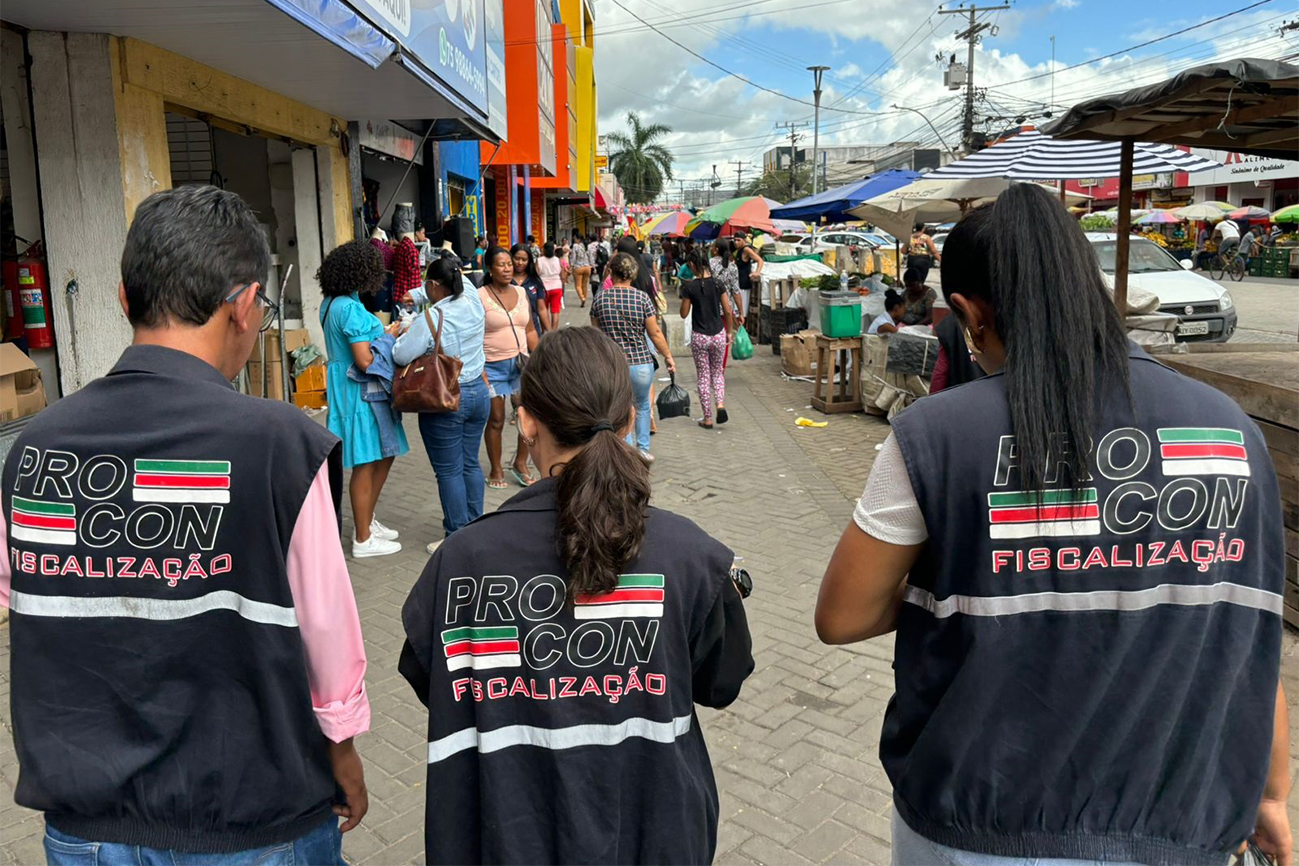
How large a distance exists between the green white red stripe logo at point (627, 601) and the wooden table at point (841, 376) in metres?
8.93

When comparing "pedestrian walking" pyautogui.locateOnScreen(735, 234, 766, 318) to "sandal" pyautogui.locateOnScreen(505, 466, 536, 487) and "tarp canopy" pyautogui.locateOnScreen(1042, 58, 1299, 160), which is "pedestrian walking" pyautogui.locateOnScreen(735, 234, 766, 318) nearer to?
"sandal" pyautogui.locateOnScreen(505, 466, 536, 487)

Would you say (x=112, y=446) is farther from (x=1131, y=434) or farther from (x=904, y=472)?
(x=1131, y=434)

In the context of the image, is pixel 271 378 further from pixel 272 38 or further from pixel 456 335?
pixel 456 335

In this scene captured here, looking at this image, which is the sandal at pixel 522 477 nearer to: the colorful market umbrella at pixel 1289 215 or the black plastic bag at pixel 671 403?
the black plastic bag at pixel 671 403

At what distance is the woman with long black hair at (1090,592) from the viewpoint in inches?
60.3

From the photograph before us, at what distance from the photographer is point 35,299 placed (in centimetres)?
646

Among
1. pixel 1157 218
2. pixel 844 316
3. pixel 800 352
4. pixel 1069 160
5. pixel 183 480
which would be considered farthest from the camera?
pixel 1157 218

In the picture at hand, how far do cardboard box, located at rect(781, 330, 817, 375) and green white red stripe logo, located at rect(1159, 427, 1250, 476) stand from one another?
11.6 meters

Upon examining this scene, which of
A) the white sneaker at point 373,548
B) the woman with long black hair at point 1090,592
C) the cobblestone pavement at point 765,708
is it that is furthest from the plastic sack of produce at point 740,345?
the woman with long black hair at point 1090,592

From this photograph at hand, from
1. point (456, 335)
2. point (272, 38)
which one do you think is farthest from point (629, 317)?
point (272, 38)

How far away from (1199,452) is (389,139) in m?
12.4

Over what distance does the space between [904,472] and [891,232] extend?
48.8 feet

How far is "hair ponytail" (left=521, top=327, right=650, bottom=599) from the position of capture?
5.46ft

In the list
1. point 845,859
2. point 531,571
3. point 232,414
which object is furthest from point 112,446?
point 845,859
